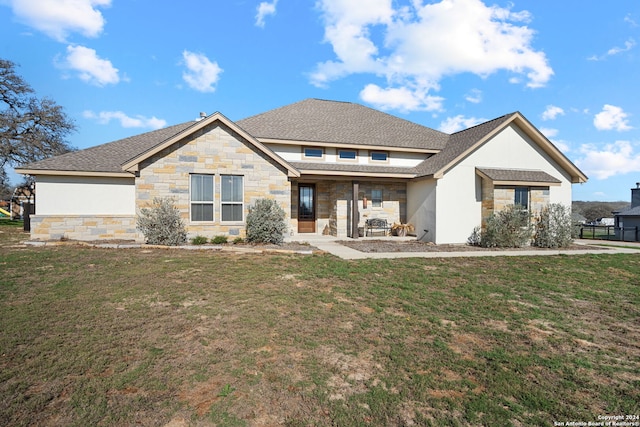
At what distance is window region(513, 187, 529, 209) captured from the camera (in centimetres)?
1461

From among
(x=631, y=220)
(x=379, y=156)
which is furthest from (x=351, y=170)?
(x=631, y=220)

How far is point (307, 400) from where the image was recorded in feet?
10.2

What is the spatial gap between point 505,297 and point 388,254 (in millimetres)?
4878

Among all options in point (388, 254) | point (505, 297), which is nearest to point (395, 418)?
point (505, 297)

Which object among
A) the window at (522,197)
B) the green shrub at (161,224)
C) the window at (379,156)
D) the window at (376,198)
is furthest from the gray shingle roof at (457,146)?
the green shrub at (161,224)

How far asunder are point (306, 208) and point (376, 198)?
147 inches

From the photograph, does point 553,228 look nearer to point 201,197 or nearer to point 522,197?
point 522,197

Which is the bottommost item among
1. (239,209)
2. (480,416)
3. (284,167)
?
(480,416)

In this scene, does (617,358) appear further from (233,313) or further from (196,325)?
(196,325)

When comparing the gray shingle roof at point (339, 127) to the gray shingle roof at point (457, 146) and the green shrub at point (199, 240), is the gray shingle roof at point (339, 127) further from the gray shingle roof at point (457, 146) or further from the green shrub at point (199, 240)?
the green shrub at point (199, 240)

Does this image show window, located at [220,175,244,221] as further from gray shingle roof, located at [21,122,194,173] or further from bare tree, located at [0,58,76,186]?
bare tree, located at [0,58,76,186]

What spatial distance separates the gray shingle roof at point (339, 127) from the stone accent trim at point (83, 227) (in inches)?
280

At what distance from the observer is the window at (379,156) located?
1758cm

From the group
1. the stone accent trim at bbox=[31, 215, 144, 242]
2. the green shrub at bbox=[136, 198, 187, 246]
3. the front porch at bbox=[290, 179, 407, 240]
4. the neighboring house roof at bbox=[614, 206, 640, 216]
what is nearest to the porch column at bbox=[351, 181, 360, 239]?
the front porch at bbox=[290, 179, 407, 240]
